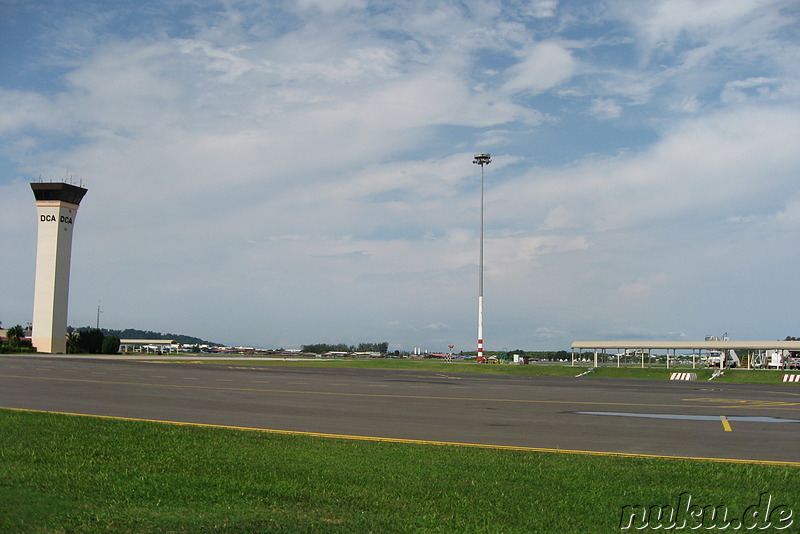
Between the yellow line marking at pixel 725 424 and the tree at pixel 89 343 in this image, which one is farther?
the tree at pixel 89 343

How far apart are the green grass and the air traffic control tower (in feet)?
299

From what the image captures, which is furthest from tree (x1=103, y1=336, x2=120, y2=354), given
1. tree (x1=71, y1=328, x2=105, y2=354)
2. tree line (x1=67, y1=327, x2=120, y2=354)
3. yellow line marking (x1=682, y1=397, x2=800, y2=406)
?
yellow line marking (x1=682, y1=397, x2=800, y2=406)

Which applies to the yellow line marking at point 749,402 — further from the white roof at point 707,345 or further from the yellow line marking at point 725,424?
the white roof at point 707,345

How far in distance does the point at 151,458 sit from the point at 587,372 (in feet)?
159

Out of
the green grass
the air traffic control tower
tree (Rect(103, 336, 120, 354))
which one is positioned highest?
the air traffic control tower

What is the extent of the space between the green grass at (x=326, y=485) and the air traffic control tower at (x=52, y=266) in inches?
3591

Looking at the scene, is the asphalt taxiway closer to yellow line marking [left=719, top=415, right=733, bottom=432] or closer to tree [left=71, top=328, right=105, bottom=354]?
yellow line marking [left=719, top=415, right=733, bottom=432]

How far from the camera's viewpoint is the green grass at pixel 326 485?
7.00 meters

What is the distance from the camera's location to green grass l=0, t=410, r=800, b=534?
6996mm

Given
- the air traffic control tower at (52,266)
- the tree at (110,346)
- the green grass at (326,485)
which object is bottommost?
the tree at (110,346)

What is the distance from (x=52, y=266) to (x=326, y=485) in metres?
97.7

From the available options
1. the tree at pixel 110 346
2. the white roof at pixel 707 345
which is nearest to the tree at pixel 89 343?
the tree at pixel 110 346

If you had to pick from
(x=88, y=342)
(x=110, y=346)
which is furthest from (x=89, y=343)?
(x=110, y=346)

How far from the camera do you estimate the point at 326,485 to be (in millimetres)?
8586
